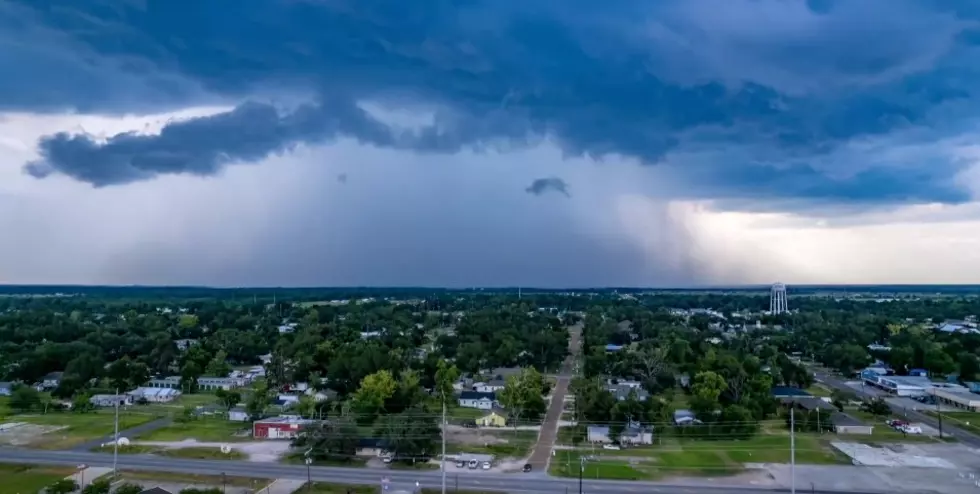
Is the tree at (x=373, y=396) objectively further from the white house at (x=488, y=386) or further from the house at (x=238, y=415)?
the white house at (x=488, y=386)

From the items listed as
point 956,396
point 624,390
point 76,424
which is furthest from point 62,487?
point 956,396

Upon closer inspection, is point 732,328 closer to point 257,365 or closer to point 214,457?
point 257,365

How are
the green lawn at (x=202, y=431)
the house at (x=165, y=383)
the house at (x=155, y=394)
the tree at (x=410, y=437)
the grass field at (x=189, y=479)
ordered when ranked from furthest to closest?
the house at (x=165, y=383)
the house at (x=155, y=394)
the green lawn at (x=202, y=431)
the tree at (x=410, y=437)
the grass field at (x=189, y=479)

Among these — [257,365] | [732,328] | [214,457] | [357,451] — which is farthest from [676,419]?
[732,328]

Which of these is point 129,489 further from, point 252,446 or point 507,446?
point 507,446

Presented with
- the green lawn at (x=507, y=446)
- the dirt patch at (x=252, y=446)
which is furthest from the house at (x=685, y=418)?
the dirt patch at (x=252, y=446)

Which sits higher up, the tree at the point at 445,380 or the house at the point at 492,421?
the tree at the point at 445,380

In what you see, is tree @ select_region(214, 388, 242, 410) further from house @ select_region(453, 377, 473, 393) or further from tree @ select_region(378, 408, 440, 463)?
house @ select_region(453, 377, 473, 393)
